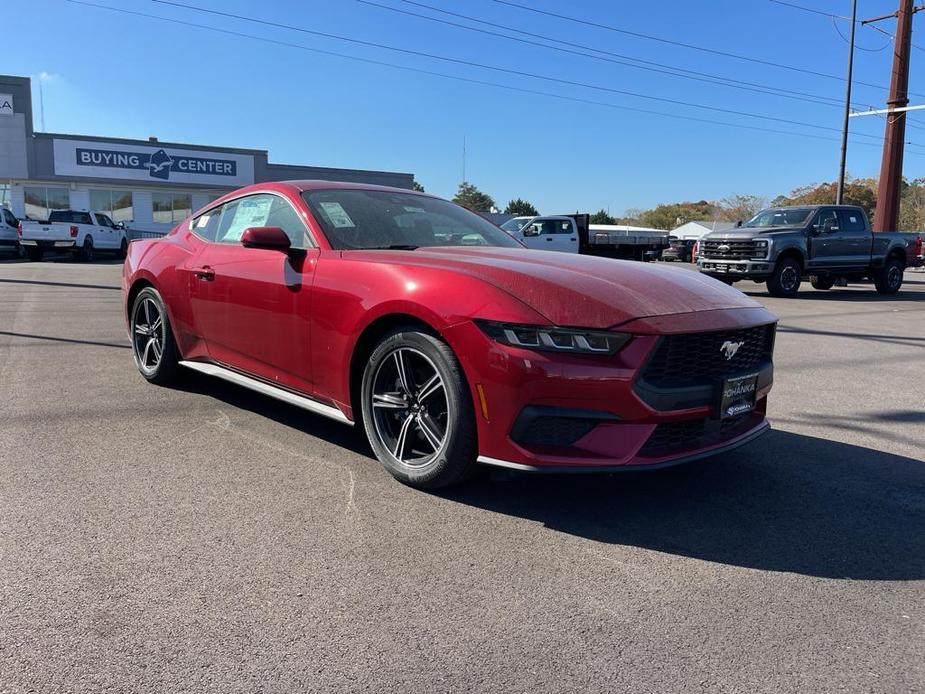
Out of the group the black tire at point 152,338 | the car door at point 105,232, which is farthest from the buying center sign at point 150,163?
the black tire at point 152,338

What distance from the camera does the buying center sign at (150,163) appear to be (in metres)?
34.9

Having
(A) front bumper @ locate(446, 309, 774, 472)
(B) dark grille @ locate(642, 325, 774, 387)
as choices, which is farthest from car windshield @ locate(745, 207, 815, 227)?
(A) front bumper @ locate(446, 309, 774, 472)

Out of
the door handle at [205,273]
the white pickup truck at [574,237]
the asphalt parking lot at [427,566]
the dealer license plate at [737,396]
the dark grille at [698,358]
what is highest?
the white pickup truck at [574,237]

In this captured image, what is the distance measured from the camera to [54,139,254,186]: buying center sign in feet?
114

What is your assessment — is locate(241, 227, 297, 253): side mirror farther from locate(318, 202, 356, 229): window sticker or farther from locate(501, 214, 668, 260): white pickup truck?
locate(501, 214, 668, 260): white pickup truck

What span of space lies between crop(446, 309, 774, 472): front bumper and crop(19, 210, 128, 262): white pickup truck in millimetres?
25523

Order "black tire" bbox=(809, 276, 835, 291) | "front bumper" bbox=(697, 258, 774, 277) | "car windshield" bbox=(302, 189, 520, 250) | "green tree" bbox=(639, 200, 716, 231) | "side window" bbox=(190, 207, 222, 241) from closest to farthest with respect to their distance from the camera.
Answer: "car windshield" bbox=(302, 189, 520, 250) < "side window" bbox=(190, 207, 222, 241) < "front bumper" bbox=(697, 258, 774, 277) < "black tire" bbox=(809, 276, 835, 291) < "green tree" bbox=(639, 200, 716, 231)

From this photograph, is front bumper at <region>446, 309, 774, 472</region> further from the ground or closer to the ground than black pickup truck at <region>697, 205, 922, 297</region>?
closer to the ground

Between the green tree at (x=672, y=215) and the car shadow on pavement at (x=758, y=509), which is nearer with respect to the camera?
the car shadow on pavement at (x=758, y=509)

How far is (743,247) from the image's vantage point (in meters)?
15.9

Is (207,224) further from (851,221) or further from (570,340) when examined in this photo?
(851,221)

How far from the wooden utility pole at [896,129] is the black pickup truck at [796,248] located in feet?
60.8

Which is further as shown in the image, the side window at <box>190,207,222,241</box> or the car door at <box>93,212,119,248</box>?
the car door at <box>93,212,119,248</box>

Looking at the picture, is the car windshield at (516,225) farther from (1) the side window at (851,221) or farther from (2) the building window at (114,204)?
(2) the building window at (114,204)
